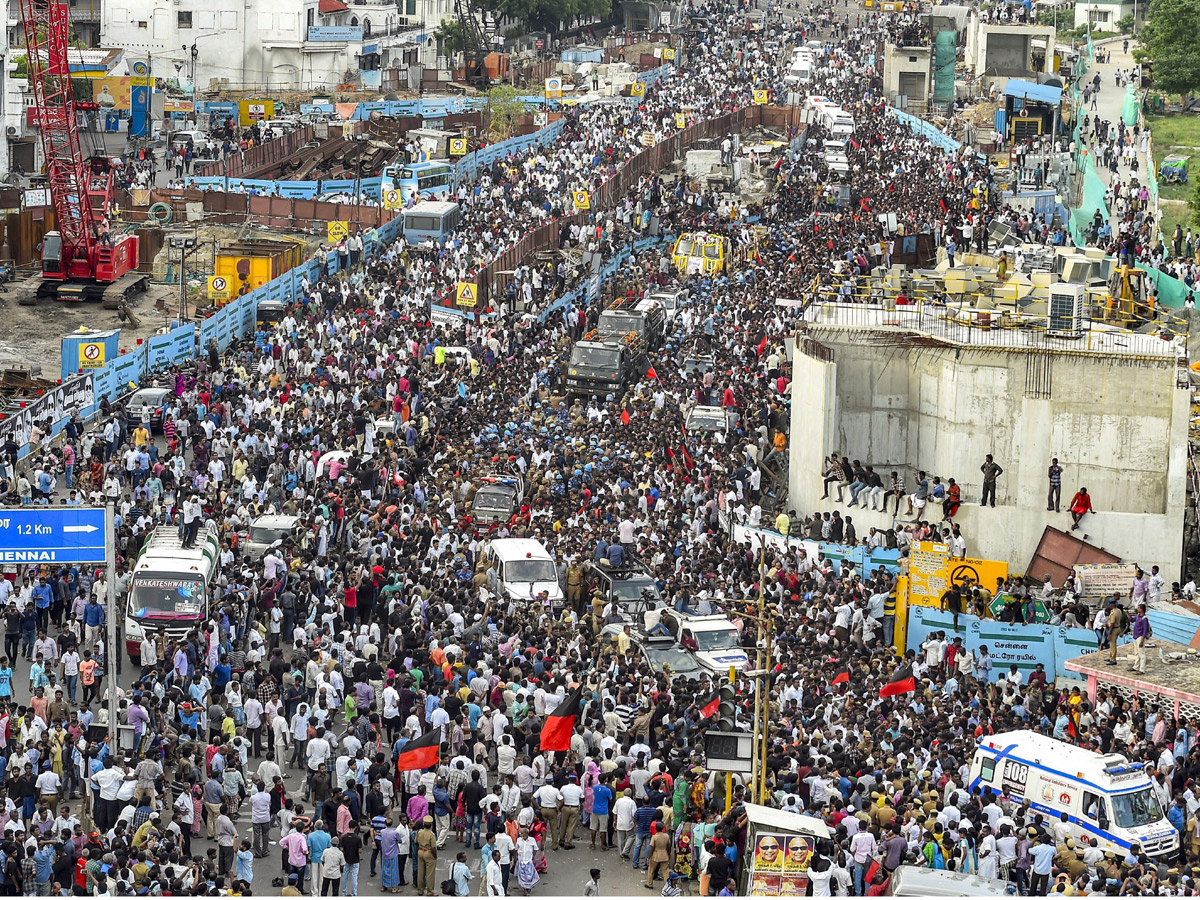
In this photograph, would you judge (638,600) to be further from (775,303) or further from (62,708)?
(775,303)

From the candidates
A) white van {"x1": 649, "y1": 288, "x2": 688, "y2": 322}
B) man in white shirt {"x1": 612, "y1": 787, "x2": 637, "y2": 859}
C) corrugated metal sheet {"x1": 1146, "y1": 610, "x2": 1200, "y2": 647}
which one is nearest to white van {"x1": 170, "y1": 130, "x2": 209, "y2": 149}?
white van {"x1": 649, "y1": 288, "x2": 688, "y2": 322}

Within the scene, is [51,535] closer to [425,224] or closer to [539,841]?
[539,841]

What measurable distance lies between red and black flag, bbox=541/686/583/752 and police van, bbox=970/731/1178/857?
497 cm

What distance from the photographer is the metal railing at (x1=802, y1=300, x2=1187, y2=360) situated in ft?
118

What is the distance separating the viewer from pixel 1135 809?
22.6 m

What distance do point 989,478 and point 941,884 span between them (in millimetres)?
16722

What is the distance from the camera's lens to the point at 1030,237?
51.0 m

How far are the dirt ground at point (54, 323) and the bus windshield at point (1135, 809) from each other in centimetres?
3446

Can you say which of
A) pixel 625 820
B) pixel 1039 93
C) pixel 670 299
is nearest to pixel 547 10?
pixel 1039 93

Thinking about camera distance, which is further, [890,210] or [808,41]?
[808,41]

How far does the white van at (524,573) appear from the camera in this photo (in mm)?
30766

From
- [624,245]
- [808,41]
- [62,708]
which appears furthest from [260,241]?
[808,41]

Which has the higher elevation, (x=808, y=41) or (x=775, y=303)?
(x=808, y=41)

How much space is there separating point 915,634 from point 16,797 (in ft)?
48.1
